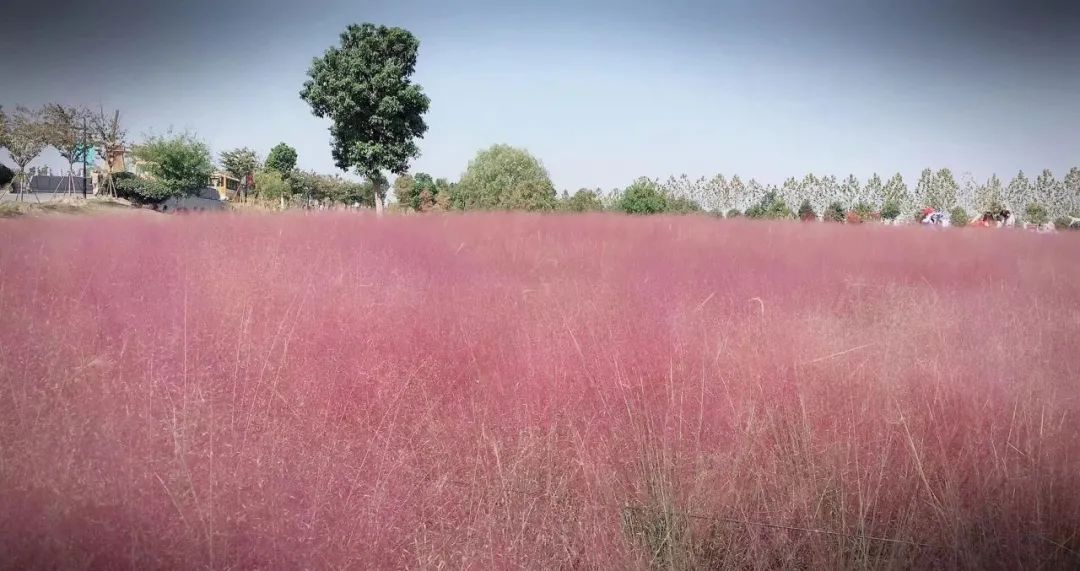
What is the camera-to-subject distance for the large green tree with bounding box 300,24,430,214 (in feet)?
58.6

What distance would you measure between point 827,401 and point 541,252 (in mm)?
3718

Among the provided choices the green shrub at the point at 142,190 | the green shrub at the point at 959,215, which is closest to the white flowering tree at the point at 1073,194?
the green shrub at the point at 959,215

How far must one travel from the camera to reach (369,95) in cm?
1816

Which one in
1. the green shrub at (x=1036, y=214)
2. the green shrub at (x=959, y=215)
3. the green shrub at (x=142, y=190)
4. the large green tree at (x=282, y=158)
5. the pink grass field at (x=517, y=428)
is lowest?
the pink grass field at (x=517, y=428)

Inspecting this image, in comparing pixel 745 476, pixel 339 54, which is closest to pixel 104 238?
pixel 745 476

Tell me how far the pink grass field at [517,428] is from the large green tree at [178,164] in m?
26.0

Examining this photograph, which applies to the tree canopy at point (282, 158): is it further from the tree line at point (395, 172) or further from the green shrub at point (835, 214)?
the green shrub at point (835, 214)

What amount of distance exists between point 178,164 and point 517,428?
31.1m

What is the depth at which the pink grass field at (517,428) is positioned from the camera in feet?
4.76

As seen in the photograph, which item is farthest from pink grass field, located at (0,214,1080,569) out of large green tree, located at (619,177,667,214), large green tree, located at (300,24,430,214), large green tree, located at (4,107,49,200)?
large green tree, located at (300,24,430,214)

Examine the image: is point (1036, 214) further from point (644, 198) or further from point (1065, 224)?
point (644, 198)

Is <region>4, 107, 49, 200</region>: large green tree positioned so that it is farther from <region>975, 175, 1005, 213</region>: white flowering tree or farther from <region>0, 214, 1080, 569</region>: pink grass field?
<region>975, 175, 1005, 213</region>: white flowering tree

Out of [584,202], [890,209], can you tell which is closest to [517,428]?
[584,202]

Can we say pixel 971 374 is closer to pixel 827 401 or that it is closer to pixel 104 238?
pixel 827 401
